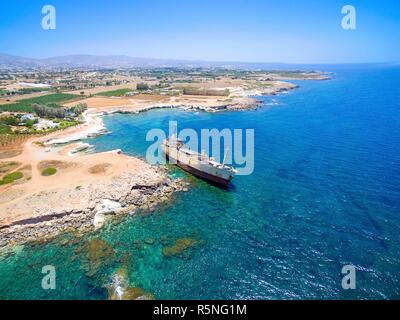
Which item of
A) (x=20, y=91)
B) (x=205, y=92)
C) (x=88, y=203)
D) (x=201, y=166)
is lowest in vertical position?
(x=88, y=203)

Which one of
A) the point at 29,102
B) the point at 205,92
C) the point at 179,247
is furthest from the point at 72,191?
the point at 205,92

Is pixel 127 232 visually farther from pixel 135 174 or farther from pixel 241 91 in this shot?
pixel 241 91

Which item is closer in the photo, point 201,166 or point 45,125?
point 201,166

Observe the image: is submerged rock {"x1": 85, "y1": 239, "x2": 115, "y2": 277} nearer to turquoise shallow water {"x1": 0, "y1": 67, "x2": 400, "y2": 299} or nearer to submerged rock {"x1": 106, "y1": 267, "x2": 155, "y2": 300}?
turquoise shallow water {"x1": 0, "y1": 67, "x2": 400, "y2": 299}

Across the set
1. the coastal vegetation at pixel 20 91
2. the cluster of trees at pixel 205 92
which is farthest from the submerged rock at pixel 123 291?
the coastal vegetation at pixel 20 91

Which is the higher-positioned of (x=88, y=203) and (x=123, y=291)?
(x=88, y=203)

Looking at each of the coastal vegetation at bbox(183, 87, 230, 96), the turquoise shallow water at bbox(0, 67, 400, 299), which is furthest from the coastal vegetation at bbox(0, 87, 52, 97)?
the turquoise shallow water at bbox(0, 67, 400, 299)

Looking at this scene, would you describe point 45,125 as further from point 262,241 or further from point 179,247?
point 262,241

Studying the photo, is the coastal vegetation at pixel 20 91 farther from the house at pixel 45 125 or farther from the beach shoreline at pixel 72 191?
the beach shoreline at pixel 72 191
